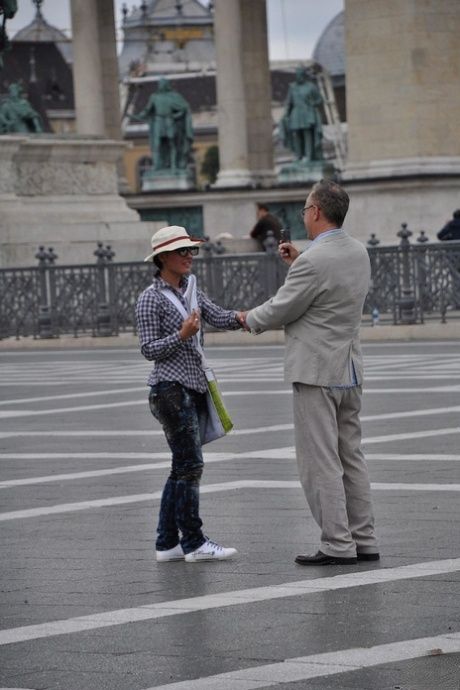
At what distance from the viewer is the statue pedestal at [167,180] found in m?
57.2

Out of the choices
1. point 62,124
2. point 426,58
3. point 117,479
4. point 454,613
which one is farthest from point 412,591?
point 62,124

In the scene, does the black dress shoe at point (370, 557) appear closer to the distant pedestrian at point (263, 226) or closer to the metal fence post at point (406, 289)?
the metal fence post at point (406, 289)

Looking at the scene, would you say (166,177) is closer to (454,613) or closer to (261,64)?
(261,64)

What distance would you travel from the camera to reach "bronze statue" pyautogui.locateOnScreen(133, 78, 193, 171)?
5812 cm

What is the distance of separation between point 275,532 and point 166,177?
47403mm

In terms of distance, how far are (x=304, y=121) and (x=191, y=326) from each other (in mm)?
46364

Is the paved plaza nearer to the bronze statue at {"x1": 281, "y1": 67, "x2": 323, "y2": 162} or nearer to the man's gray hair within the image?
the man's gray hair

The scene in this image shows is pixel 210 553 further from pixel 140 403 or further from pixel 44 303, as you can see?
pixel 44 303

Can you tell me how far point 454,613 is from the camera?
7.97 metres

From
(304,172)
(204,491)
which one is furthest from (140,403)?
(304,172)

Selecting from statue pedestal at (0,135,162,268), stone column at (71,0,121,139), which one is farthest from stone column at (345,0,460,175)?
stone column at (71,0,121,139)

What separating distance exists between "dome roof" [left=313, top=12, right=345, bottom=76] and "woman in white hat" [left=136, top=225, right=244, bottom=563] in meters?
129

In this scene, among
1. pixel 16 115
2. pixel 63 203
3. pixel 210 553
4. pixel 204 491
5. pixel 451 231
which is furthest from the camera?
pixel 16 115

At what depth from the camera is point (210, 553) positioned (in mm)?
9688
